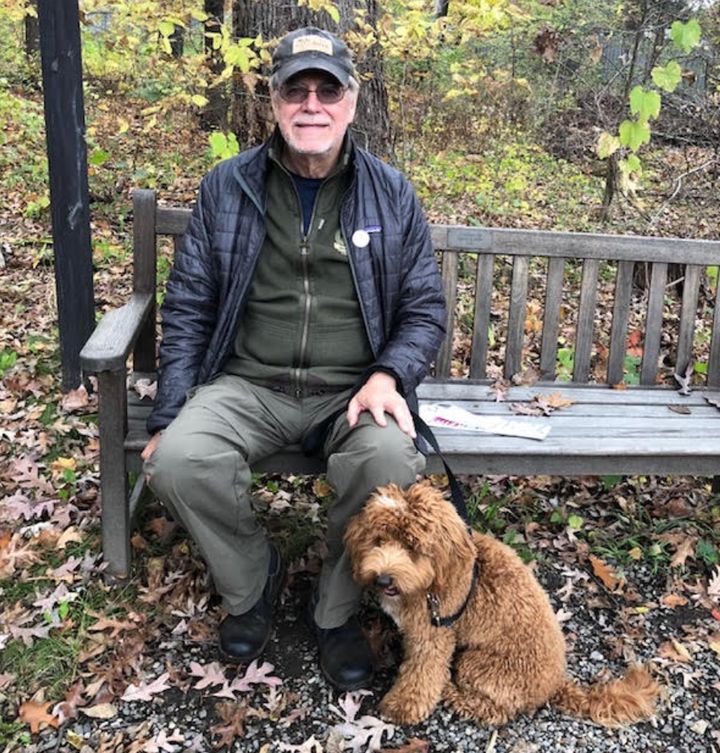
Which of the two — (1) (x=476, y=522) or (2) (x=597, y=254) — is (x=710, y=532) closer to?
(1) (x=476, y=522)

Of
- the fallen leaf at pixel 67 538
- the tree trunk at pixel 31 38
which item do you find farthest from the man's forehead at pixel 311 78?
the tree trunk at pixel 31 38

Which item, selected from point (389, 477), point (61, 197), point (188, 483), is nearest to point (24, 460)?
point (61, 197)

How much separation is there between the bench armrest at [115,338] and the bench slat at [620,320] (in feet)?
7.20

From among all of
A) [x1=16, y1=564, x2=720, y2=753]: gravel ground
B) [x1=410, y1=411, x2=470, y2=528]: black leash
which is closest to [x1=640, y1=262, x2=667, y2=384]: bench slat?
[x1=16, y1=564, x2=720, y2=753]: gravel ground

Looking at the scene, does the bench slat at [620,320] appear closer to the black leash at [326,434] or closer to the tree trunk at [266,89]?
the black leash at [326,434]

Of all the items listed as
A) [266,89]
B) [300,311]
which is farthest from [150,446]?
[266,89]

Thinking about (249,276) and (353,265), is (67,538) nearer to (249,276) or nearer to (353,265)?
(249,276)

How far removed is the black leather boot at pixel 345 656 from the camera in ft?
9.29

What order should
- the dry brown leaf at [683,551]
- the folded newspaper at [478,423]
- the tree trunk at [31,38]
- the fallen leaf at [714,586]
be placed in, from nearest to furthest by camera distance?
1. the folded newspaper at [478,423]
2. the fallen leaf at [714,586]
3. the dry brown leaf at [683,551]
4. the tree trunk at [31,38]

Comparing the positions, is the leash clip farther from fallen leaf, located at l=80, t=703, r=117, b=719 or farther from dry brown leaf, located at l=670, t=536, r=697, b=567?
dry brown leaf, located at l=670, t=536, r=697, b=567

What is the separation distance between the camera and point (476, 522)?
12.6 feet

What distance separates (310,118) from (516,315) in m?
1.48

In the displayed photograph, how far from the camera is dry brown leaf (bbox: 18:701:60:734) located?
8.64ft

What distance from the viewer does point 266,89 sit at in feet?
18.5
